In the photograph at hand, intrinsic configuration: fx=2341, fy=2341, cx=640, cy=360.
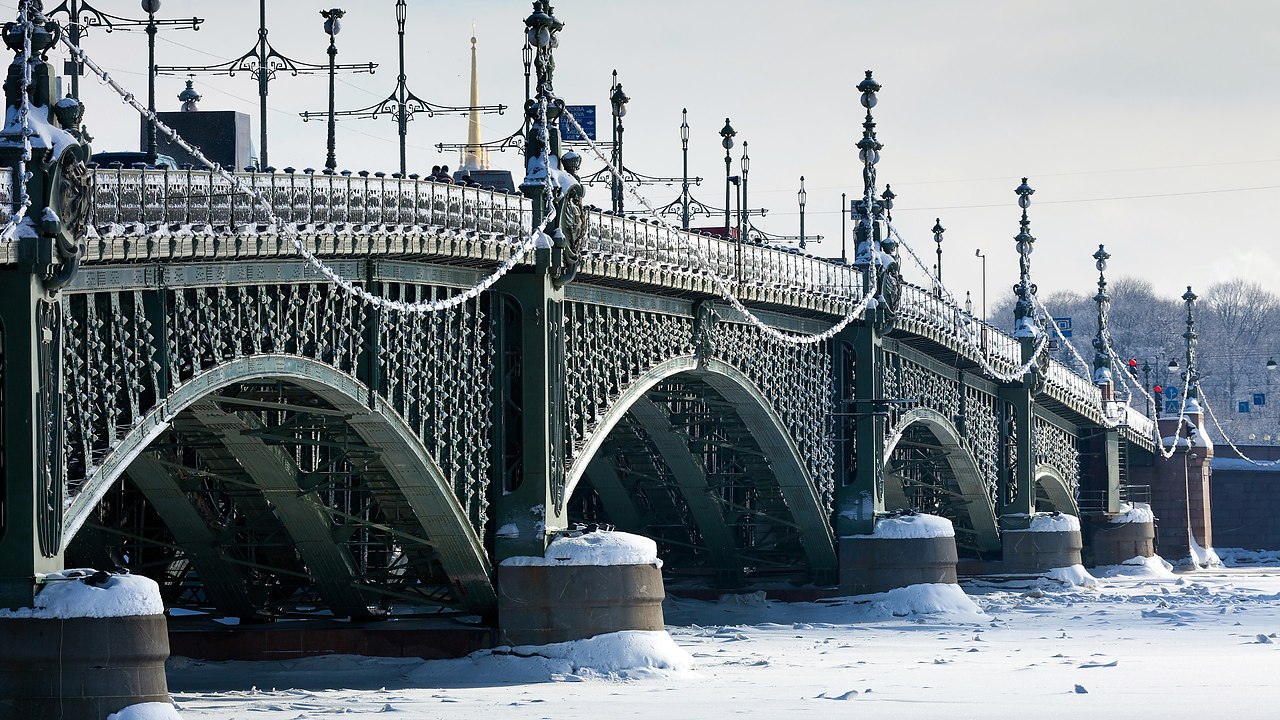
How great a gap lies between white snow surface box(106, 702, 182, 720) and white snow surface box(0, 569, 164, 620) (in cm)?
97

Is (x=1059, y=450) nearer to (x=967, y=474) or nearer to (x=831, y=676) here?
(x=967, y=474)

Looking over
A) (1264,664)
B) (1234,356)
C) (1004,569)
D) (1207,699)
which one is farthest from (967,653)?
(1234,356)

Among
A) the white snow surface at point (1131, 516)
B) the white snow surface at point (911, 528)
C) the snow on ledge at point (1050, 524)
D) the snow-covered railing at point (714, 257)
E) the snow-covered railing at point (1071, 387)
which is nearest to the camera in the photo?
the snow-covered railing at point (714, 257)

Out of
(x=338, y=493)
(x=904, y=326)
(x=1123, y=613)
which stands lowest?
(x=1123, y=613)

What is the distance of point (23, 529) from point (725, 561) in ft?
99.3

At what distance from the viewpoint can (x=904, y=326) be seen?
55469mm

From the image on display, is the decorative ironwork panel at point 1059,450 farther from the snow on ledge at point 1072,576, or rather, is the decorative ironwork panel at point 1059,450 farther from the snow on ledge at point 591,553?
the snow on ledge at point 591,553

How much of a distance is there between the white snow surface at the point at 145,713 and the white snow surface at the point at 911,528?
94.9 ft

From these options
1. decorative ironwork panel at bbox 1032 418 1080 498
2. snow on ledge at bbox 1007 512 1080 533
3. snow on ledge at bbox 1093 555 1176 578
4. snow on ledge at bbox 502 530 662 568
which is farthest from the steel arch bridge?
snow on ledge at bbox 1093 555 1176 578

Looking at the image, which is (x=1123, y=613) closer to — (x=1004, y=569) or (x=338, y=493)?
(x=1004, y=569)

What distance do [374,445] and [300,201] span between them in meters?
4.46

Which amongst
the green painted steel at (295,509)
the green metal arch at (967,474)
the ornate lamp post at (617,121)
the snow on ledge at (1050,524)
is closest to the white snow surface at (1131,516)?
the snow on ledge at (1050,524)

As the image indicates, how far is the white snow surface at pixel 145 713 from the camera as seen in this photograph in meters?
24.7

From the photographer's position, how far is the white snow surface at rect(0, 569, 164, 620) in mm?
24812
